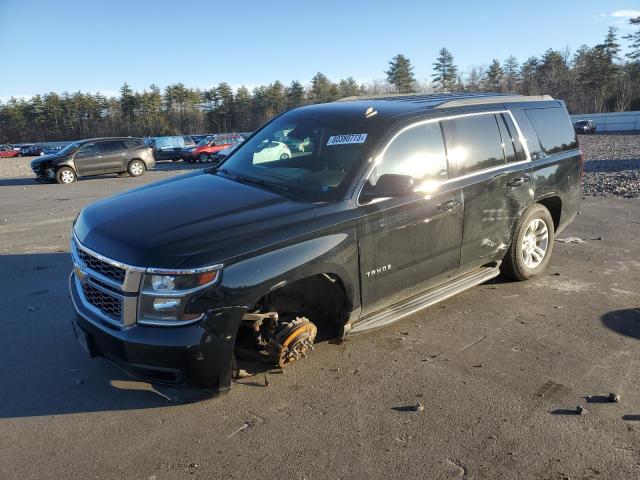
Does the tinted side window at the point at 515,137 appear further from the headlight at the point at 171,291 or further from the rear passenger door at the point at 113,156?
the rear passenger door at the point at 113,156

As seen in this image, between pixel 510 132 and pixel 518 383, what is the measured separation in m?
2.67

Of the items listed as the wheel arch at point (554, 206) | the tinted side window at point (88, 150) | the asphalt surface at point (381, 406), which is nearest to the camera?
the asphalt surface at point (381, 406)

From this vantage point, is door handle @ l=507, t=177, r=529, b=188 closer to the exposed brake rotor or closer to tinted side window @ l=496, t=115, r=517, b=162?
Result: tinted side window @ l=496, t=115, r=517, b=162

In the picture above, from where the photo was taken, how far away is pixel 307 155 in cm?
418

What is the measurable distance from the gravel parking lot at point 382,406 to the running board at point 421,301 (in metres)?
0.32

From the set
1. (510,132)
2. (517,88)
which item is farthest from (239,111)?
(510,132)

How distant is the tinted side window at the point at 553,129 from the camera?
546cm

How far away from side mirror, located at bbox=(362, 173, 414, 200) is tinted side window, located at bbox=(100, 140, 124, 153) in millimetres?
20497

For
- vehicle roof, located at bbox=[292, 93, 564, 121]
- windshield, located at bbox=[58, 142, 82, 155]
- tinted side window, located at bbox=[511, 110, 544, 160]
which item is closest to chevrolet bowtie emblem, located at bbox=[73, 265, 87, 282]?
vehicle roof, located at bbox=[292, 93, 564, 121]

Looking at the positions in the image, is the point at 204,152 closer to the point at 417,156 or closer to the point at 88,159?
the point at 88,159

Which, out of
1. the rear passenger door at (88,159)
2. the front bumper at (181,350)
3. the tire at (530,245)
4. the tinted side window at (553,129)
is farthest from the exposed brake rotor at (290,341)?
the rear passenger door at (88,159)

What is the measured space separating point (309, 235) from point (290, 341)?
2.39 feet

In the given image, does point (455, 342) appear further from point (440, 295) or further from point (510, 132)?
point (510, 132)

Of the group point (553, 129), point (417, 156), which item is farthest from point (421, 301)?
point (553, 129)
